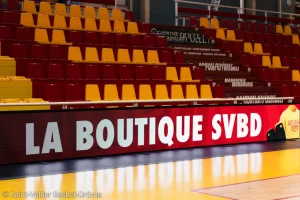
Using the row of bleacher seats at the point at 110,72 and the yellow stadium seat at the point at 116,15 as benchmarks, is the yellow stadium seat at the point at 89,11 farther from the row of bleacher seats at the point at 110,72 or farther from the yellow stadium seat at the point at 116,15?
the row of bleacher seats at the point at 110,72

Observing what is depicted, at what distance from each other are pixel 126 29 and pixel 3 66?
3851 millimetres

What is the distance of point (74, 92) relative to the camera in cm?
727

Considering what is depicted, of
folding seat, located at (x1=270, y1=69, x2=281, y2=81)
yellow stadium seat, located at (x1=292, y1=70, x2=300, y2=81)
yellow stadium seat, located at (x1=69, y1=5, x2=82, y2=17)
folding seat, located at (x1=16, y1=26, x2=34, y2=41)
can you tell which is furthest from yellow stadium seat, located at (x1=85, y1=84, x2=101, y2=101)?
yellow stadium seat, located at (x1=292, y1=70, x2=300, y2=81)

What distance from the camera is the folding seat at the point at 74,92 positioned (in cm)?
720

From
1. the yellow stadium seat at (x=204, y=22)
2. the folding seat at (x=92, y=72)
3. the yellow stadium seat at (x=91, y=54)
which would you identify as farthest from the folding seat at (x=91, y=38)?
the yellow stadium seat at (x=204, y=22)

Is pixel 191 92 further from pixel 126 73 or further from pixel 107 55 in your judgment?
pixel 107 55

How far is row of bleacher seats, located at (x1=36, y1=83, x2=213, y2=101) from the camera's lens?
7.12 m

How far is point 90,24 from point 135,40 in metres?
0.96

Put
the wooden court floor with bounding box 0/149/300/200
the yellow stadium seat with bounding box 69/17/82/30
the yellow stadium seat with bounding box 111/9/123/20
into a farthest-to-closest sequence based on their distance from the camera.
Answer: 1. the yellow stadium seat with bounding box 111/9/123/20
2. the yellow stadium seat with bounding box 69/17/82/30
3. the wooden court floor with bounding box 0/149/300/200

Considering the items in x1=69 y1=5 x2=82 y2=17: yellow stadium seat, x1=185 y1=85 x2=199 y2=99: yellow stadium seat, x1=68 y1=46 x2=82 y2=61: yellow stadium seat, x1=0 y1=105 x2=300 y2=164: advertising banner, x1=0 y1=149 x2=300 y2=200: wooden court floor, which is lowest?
x1=0 y1=149 x2=300 y2=200: wooden court floor

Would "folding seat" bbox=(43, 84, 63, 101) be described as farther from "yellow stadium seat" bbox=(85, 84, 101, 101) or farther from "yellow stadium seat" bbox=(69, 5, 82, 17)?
"yellow stadium seat" bbox=(69, 5, 82, 17)

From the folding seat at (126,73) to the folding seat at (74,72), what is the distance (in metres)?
0.84

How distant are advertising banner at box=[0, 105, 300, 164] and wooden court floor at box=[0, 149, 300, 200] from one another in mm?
839

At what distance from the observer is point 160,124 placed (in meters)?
6.69
